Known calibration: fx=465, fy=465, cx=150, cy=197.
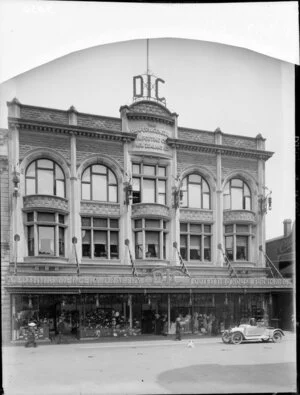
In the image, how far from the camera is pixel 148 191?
37.0ft

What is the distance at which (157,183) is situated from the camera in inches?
445

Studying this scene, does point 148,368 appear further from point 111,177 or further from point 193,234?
point 111,177

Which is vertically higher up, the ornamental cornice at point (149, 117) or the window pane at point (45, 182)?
the ornamental cornice at point (149, 117)

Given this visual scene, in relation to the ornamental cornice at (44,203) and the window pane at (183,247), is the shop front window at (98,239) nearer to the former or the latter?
the ornamental cornice at (44,203)

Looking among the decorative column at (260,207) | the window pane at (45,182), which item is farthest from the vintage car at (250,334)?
the window pane at (45,182)

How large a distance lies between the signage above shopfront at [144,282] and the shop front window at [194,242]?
0.55 meters

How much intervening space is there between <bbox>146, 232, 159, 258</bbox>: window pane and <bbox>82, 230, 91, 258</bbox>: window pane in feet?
4.57

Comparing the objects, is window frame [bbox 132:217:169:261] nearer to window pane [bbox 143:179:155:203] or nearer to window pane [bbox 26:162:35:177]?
window pane [bbox 143:179:155:203]

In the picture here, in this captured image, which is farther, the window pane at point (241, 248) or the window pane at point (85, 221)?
the window pane at point (241, 248)

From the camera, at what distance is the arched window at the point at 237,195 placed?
1172 cm

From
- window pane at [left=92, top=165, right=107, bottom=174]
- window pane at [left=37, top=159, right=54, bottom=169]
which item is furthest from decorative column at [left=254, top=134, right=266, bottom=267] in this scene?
window pane at [left=37, top=159, right=54, bottom=169]

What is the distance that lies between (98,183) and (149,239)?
182 cm

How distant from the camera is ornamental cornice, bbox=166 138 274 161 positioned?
11375 mm

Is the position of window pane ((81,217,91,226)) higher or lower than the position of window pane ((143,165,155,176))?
lower
